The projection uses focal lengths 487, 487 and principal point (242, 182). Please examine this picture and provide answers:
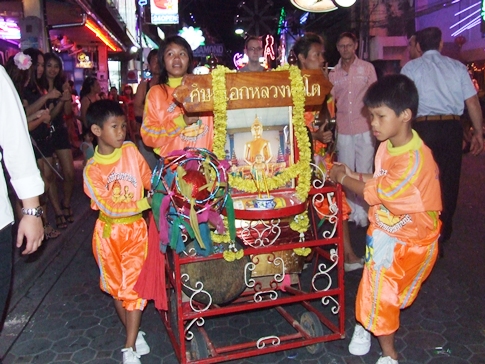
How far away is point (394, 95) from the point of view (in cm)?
263

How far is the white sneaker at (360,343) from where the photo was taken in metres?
3.13

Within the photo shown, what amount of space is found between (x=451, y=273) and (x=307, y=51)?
7.79 feet

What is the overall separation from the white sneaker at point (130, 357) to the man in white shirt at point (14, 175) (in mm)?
1110

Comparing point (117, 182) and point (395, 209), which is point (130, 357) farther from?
point (395, 209)

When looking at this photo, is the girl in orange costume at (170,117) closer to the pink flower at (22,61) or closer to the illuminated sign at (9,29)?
the pink flower at (22,61)

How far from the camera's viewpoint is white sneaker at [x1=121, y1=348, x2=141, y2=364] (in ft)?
9.75

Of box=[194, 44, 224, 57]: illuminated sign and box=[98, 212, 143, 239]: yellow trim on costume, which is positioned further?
box=[194, 44, 224, 57]: illuminated sign

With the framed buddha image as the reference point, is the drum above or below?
below

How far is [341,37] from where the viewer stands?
5055mm

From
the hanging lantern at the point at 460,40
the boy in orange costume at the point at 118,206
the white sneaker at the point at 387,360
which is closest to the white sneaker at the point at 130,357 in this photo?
the boy in orange costume at the point at 118,206

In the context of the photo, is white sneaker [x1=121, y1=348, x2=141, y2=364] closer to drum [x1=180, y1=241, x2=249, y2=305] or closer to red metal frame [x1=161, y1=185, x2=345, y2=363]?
red metal frame [x1=161, y1=185, x2=345, y2=363]

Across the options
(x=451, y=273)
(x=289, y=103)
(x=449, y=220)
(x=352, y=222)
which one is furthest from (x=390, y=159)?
(x=352, y=222)

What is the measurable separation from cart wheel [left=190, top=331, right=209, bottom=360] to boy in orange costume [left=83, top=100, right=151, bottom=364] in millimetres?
341

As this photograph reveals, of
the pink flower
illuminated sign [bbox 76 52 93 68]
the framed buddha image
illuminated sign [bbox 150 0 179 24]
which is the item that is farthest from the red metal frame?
illuminated sign [bbox 150 0 179 24]
